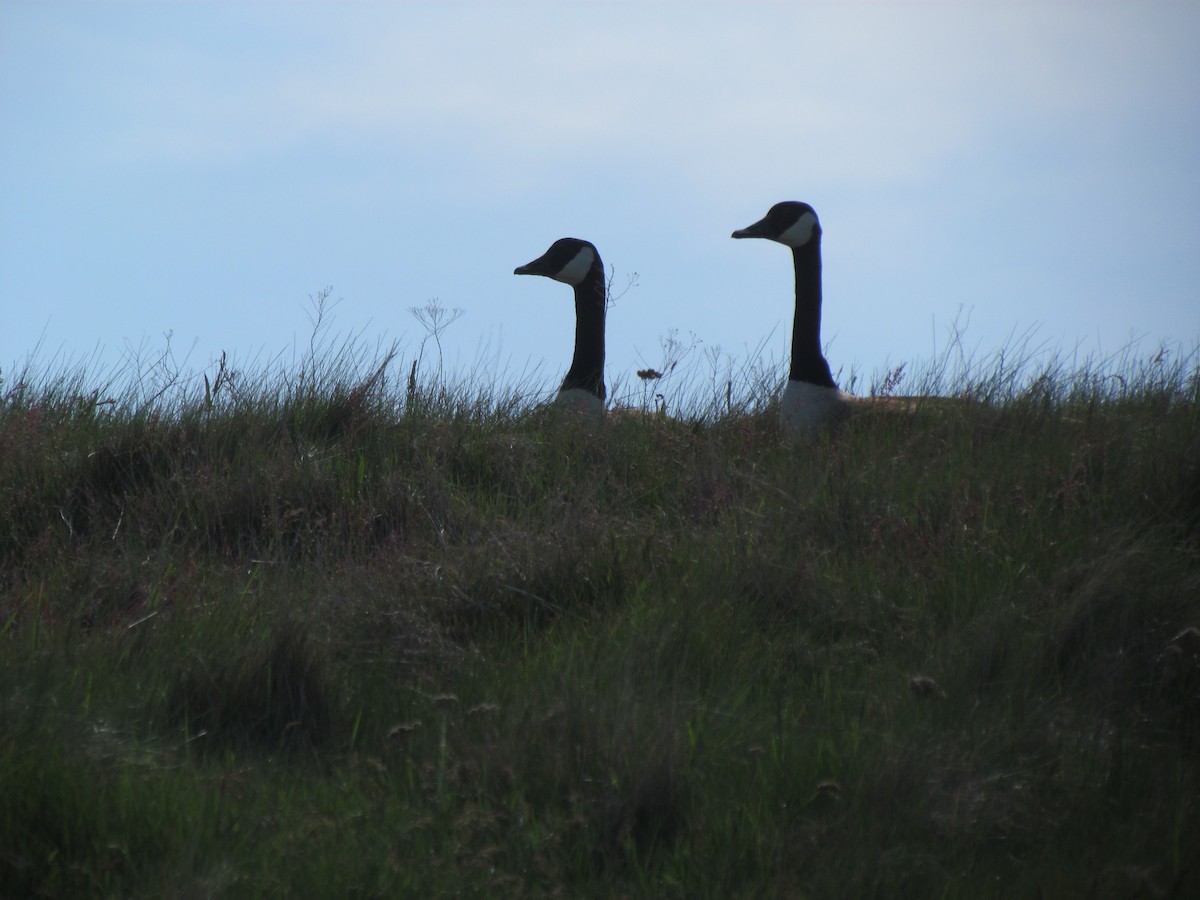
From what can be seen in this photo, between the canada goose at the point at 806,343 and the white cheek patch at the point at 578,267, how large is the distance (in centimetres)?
120

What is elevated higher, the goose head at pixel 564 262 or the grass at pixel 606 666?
the goose head at pixel 564 262

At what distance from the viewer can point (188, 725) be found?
287 cm

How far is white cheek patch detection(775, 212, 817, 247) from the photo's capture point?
714 centimetres

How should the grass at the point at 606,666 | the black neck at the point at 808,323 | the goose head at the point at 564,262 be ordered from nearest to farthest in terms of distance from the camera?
1. the grass at the point at 606,666
2. the black neck at the point at 808,323
3. the goose head at the point at 564,262

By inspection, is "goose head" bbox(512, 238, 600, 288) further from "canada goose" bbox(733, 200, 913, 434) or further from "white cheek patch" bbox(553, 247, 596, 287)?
"canada goose" bbox(733, 200, 913, 434)

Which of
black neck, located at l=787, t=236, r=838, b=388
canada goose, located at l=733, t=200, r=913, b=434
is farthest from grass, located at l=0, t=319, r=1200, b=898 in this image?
black neck, located at l=787, t=236, r=838, b=388

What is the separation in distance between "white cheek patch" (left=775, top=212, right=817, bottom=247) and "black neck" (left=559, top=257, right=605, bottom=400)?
1418 millimetres

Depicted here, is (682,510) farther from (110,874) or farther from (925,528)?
(110,874)

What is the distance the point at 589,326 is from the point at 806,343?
1801mm

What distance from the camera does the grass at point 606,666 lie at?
2.38m

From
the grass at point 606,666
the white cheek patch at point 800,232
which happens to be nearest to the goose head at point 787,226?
the white cheek patch at point 800,232

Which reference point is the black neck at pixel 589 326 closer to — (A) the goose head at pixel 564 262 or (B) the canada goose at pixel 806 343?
(A) the goose head at pixel 564 262

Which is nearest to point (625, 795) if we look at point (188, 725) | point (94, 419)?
point (188, 725)

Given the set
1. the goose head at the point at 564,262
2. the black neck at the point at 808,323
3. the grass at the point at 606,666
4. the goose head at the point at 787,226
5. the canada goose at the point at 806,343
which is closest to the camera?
the grass at the point at 606,666
